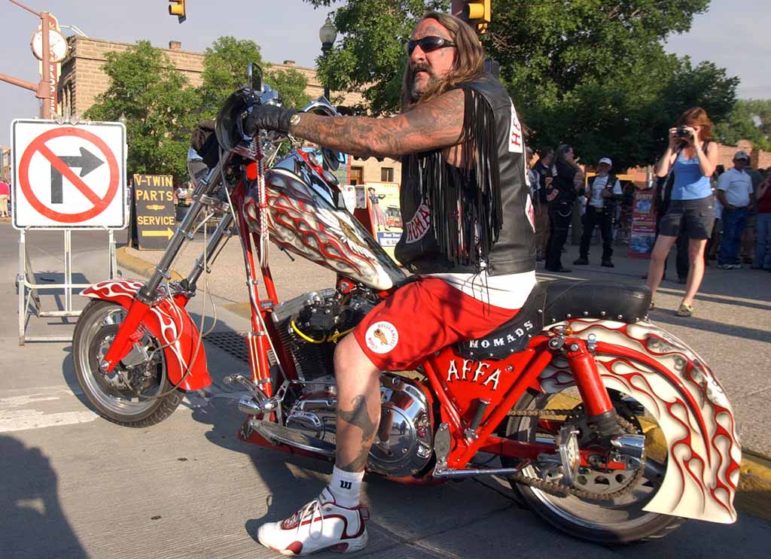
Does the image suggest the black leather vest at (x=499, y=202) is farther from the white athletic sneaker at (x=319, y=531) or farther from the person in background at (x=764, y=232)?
the person in background at (x=764, y=232)

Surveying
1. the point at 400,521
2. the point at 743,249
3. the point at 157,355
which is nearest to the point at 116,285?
the point at 157,355

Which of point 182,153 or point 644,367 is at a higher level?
point 182,153

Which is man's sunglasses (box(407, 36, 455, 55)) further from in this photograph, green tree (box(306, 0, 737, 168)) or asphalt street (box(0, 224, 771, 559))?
green tree (box(306, 0, 737, 168))

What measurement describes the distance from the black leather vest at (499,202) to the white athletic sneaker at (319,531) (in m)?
0.97

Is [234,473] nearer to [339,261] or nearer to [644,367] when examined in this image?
[339,261]

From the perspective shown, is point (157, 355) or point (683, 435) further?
point (157, 355)

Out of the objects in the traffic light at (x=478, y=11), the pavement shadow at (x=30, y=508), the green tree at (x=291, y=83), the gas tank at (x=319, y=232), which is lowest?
the pavement shadow at (x=30, y=508)

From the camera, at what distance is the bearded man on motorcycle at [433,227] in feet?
8.16

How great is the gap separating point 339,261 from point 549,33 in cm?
1690

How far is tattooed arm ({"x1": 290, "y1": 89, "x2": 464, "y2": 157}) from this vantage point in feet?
8.03

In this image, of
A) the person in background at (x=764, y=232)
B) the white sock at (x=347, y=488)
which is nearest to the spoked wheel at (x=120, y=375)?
the white sock at (x=347, y=488)

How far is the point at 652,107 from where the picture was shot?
18281mm

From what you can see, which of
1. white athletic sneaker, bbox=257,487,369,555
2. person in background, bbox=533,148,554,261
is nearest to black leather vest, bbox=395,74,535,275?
white athletic sneaker, bbox=257,487,369,555

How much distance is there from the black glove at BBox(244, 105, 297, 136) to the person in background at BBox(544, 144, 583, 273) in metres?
7.33
